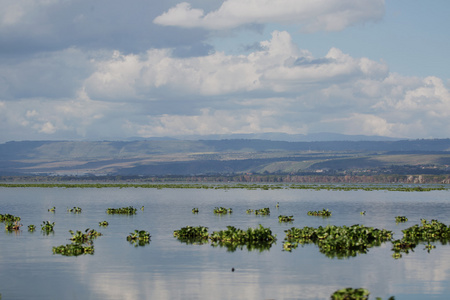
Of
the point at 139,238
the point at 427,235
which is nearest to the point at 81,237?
the point at 139,238

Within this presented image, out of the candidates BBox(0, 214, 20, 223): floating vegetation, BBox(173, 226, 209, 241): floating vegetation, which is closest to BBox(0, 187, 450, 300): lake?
BBox(173, 226, 209, 241): floating vegetation

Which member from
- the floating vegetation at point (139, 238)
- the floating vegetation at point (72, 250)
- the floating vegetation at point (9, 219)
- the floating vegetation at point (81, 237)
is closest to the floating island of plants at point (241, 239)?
the floating vegetation at point (139, 238)

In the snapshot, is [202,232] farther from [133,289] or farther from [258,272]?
[133,289]

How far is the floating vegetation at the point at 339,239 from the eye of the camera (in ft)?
150

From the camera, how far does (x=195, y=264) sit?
3947 cm

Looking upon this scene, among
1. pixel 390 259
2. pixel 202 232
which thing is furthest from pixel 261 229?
pixel 390 259

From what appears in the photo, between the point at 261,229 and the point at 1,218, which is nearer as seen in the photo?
the point at 261,229

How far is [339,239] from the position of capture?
46.0 meters

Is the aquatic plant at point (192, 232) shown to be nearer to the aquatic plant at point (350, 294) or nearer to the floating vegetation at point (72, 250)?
the floating vegetation at point (72, 250)

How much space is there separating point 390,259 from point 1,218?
140ft

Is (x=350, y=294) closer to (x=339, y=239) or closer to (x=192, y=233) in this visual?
(x=339, y=239)

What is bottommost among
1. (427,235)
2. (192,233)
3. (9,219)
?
(427,235)

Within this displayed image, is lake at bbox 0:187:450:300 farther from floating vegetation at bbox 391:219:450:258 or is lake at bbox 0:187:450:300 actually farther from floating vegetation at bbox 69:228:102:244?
floating vegetation at bbox 391:219:450:258

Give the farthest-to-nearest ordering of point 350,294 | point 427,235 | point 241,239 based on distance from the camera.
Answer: point 427,235
point 241,239
point 350,294
